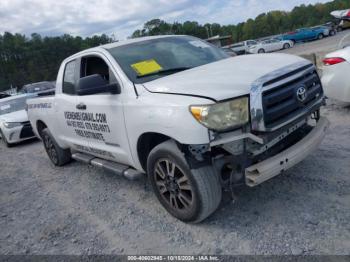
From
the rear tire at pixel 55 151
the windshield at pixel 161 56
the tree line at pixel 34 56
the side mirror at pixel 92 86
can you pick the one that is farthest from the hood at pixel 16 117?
the tree line at pixel 34 56

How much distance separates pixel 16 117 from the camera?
1027 centimetres

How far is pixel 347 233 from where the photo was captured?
9.75 feet

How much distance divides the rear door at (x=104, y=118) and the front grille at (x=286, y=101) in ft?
5.14

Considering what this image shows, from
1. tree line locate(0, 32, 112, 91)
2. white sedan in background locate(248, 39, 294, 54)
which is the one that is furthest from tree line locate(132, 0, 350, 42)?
white sedan in background locate(248, 39, 294, 54)

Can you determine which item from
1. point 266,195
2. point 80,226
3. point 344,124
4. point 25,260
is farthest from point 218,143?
point 344,124

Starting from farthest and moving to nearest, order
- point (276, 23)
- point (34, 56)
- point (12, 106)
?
1. point (276, 23)
2. point (34, 56)
3. point (12, 106)

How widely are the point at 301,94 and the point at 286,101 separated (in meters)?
0.23

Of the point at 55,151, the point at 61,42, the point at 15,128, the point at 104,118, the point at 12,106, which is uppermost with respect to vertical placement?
the point at 61,42

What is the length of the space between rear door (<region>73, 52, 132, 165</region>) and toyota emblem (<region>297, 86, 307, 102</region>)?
178 cm

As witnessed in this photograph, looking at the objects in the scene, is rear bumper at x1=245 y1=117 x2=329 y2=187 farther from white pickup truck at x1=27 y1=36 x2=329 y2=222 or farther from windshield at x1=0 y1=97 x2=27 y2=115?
windshield at x1=0 y1=97 x2=27 y2=115

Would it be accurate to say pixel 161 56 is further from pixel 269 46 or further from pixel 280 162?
pixel 269 46

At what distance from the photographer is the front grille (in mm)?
3061

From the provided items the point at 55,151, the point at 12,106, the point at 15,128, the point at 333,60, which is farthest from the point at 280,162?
the point at 12,106

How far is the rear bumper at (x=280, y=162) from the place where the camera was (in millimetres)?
3088
